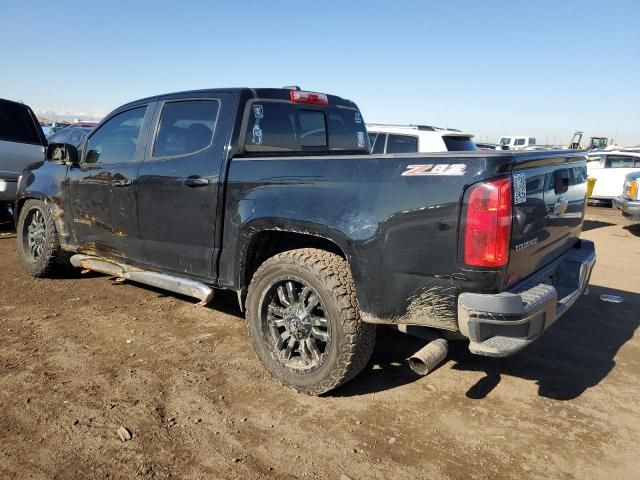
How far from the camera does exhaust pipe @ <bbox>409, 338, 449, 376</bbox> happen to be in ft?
9.17

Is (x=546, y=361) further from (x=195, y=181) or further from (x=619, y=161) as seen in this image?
(x=619, y=161)

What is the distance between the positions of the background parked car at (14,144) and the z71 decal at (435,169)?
7.26 meters

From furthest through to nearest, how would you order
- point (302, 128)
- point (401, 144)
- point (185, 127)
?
point (401, 144), point (302, 128), point (185, 127)

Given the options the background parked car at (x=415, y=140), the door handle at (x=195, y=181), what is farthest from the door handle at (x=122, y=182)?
the background parked car at (x=415, y=140)

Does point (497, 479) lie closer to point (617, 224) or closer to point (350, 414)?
point (350, 414)

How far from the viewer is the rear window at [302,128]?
3.86m

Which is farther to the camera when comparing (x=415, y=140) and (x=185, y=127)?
(x=415, y=140)

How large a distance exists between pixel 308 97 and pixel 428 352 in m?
2.45

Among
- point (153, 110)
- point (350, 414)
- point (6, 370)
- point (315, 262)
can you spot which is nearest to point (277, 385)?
point (350, 414)

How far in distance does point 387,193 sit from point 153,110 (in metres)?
2.47

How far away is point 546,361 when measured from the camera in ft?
13.0

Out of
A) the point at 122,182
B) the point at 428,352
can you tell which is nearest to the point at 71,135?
the point at 122,182

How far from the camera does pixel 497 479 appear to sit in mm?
2533

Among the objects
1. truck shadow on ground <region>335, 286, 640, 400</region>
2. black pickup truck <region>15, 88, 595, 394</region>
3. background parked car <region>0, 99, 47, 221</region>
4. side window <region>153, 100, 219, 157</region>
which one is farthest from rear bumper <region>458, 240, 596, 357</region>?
background parked car <region>0, 99, 47, 221</region>
